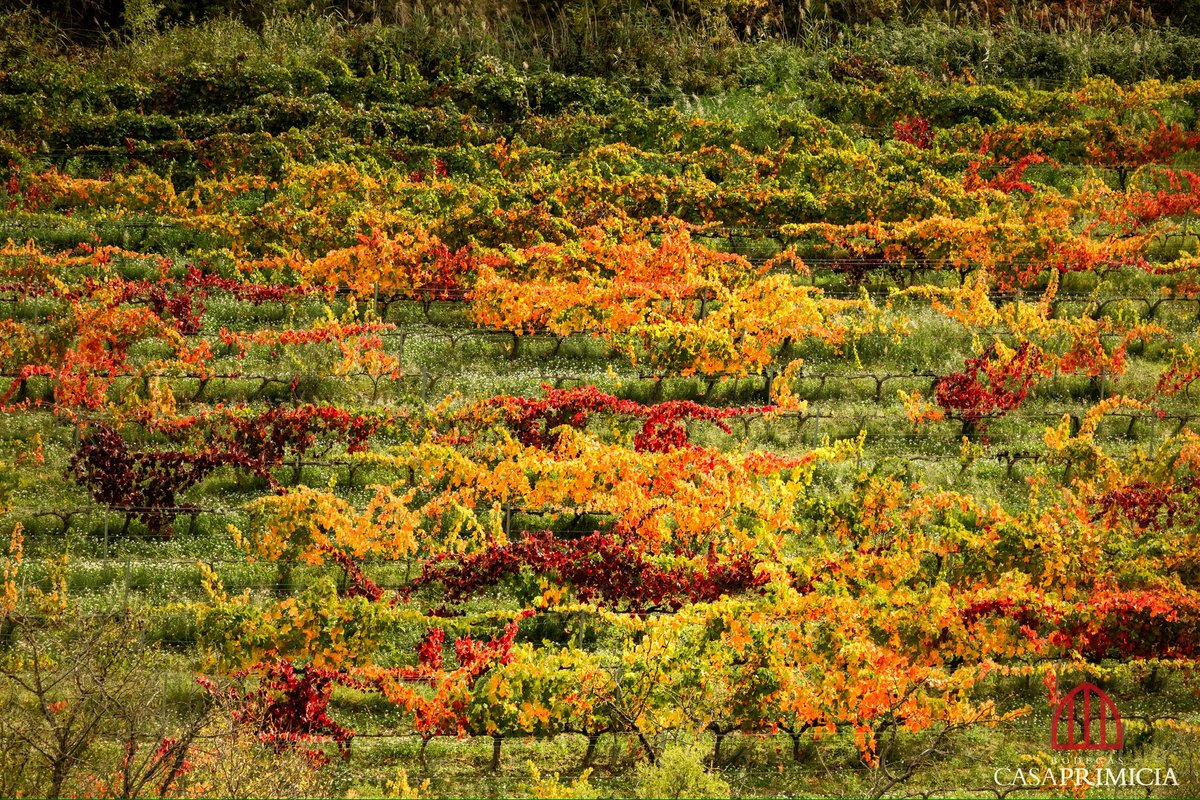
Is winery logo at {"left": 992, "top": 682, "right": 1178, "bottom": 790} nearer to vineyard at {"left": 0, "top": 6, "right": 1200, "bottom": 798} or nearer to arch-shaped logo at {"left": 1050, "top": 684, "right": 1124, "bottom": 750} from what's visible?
arch-shaped logo at {"left": 1050, "top": 684, "right": 1124, "bottom": 750}

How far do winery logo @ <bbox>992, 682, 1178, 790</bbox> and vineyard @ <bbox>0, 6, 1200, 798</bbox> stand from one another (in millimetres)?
141

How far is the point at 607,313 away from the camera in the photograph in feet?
55.8

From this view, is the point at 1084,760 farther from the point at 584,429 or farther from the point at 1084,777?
the point at 584,429

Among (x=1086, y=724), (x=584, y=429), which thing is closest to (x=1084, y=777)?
(x=1086, y=724)

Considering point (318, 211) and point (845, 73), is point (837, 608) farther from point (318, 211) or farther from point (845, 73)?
point (845, 73)

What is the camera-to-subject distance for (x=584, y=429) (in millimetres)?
15078

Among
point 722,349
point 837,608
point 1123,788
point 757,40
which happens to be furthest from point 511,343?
point 757,40

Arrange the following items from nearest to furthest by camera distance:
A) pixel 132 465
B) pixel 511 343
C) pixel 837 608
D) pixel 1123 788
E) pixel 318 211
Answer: pixel 1123 788 → pixel 837 608 → pixel 132 465 → pixel 511 343 → pixel 318 211

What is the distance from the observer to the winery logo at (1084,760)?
10.2m

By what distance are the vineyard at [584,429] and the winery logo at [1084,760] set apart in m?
0.14

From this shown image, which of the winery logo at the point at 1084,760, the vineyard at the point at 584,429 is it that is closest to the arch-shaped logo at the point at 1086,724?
the winery logo at the point at 1084,760

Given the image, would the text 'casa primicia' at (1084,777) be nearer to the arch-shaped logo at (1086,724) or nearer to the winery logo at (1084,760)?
the winery logo at (1084,760)

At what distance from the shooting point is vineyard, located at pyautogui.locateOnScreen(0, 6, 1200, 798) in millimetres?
11094

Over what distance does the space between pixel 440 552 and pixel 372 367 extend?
A: 359cm
